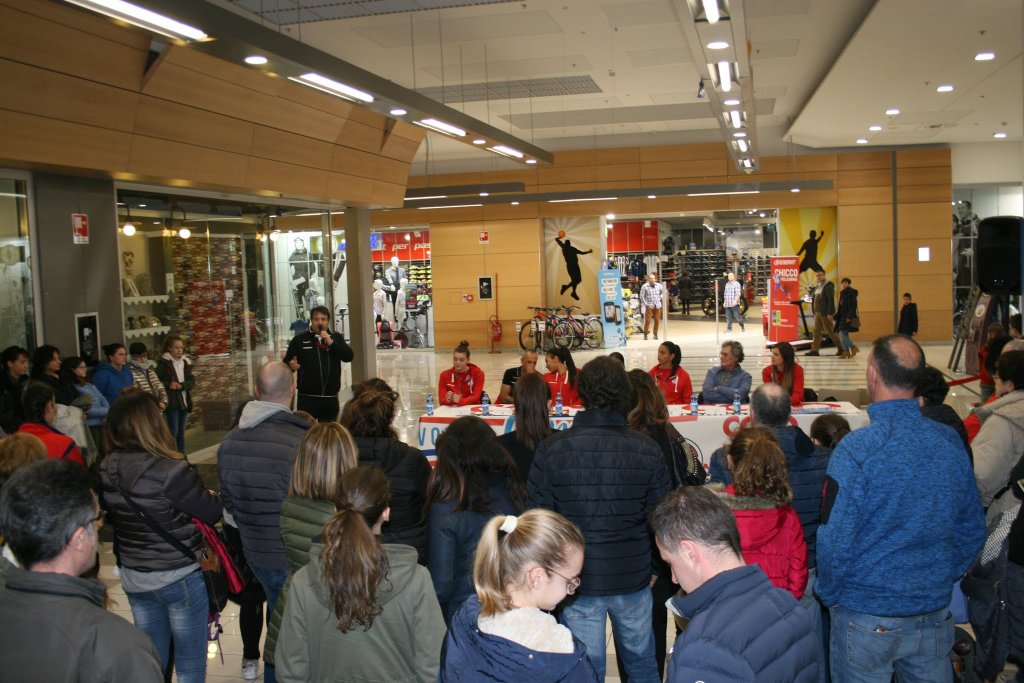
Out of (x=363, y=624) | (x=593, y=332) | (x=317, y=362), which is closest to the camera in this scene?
(x=363, y=624)

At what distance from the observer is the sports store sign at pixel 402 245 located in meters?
24.4

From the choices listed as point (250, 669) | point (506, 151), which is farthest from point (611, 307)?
point (250, 669)

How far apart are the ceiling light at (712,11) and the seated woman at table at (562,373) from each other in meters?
3.17

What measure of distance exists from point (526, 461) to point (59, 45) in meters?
5.33

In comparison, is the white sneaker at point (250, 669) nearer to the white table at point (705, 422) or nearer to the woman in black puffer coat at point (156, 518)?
the woman in black puffer coat at point (156, 518)

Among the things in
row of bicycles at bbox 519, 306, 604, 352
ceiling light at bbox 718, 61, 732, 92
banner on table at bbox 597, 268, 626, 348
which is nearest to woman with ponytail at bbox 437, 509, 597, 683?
ceiling light at bbox 718, 61, 732, 92

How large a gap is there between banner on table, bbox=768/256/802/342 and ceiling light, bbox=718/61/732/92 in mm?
12214

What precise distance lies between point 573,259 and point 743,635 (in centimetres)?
2086

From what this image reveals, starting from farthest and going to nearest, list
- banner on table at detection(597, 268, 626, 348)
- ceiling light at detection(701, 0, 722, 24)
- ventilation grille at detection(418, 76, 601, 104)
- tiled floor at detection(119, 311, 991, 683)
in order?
banner on table at detection(597, 268, 626, 348), ventilation grille at detection(418, 76, 601, 104), tiled floor at detection(119, 311, 991, 683), ceiling light at detection(701, 0, 722, 24)

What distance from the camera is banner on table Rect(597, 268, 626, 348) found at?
2114 centimetres

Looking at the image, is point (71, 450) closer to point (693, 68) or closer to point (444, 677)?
point (444, 677)

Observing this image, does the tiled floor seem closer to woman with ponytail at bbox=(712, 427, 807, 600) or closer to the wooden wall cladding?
woman with ponytail at bbox=(712, 427, 807, 600)

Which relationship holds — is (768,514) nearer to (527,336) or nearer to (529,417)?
(529,417)

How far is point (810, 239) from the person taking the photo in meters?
20.9
